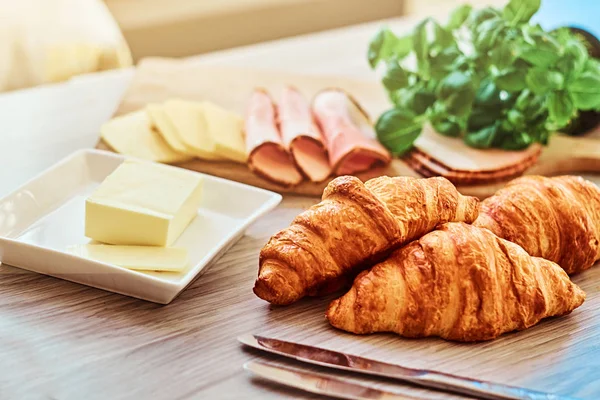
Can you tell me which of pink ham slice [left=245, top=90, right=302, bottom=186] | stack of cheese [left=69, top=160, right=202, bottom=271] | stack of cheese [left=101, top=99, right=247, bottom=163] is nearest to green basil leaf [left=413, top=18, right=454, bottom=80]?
pink ham slice [left=245, top=90, right=302, bottom=186]

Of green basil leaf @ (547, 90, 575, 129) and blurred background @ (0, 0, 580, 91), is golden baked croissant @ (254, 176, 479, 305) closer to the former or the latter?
green basil leaf @ (547, 90, 575, 129)

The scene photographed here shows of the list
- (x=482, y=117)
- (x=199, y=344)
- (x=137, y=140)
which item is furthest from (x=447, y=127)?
(x=199, y=344)

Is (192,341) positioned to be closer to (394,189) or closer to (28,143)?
(394,189)

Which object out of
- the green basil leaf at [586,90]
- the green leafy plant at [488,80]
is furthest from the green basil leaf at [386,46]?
the green basil leaf at [586,90]

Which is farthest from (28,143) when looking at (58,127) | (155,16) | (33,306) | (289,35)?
(289,35)

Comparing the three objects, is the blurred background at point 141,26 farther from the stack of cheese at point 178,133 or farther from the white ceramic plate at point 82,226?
the white ceramic plate at point 82,226
